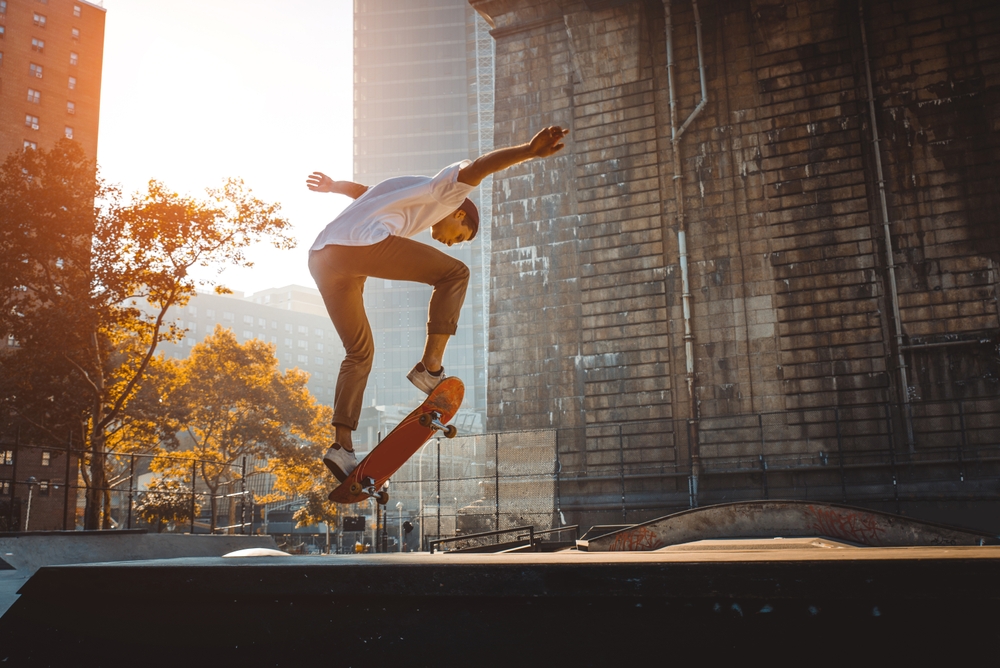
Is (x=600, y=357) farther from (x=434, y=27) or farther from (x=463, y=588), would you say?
(x=434, y=27)

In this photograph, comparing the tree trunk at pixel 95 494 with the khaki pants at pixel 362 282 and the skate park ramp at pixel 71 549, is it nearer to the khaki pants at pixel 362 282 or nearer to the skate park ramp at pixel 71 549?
the skate park ramp at pixel 71 549

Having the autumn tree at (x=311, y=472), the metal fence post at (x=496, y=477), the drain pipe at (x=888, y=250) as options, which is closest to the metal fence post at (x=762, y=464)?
the drain pipe at (x=888, y=250)

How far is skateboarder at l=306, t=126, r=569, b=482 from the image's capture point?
424cm

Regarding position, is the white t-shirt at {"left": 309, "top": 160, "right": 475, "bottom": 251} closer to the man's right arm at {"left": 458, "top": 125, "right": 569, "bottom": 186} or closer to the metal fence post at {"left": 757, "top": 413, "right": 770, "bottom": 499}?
the man's right arm at {"left": 458, "top": 125, "right": 569, "bottom": 186}

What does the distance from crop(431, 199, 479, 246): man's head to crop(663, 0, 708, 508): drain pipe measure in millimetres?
14956

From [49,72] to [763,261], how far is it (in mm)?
61374

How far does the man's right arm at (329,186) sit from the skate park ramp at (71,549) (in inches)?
121

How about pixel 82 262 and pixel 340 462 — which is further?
pixel 82 262

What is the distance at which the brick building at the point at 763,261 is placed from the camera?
56.1 feet

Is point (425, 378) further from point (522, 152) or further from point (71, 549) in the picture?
point (71, 549)

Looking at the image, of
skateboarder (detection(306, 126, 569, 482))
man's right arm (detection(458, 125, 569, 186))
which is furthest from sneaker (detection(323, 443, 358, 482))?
man's right arm (detection(458, 125, 569, 186))

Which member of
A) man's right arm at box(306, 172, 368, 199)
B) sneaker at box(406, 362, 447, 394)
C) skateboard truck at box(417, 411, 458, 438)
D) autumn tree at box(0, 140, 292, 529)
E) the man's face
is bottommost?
skateboard truck at box(417, 411, 458, 438)

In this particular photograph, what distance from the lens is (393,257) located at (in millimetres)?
4234

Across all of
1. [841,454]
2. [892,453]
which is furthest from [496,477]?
[892,453]
